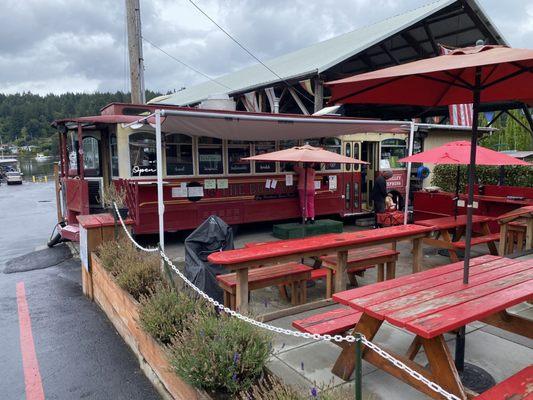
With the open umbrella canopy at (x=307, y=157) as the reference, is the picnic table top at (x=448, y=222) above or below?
below

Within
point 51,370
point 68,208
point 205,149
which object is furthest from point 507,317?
point 68,208

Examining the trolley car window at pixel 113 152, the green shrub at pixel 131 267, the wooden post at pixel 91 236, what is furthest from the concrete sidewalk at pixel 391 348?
the trolley car window at pixel 113 152

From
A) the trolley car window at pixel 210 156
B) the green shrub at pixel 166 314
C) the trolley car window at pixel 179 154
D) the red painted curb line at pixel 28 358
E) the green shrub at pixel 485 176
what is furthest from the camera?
the green shrub at pixel 485 176

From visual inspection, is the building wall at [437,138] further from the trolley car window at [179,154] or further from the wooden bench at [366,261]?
the wooden bench at [366,261]

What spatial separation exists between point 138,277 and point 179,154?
486 centimetres

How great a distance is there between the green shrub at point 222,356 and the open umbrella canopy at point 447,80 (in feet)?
6.80

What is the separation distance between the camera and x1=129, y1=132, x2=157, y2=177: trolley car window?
8.59 metres

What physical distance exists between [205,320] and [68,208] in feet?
25.0

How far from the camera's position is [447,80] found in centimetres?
385

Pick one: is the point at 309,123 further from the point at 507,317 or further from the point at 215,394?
the point at 215,394

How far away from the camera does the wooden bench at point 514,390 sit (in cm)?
221

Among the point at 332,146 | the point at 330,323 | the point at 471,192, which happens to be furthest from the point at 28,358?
the point at 332,146

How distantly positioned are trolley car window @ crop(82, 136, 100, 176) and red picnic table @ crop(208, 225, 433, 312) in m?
6.06

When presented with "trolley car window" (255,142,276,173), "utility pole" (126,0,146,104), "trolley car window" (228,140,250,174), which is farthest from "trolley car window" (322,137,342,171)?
"utility pole" (126,0,146,104)
